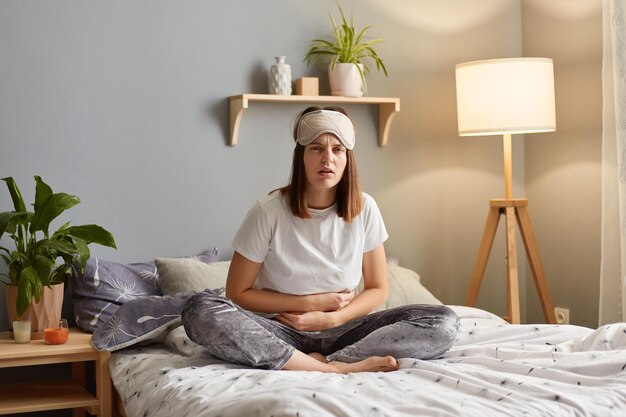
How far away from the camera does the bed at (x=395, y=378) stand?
6.82 feet

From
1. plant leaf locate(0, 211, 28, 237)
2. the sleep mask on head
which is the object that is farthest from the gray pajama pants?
plant leaf locate(0, 211, 28, 237)

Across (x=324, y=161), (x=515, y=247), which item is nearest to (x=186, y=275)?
(x=324, y=161)

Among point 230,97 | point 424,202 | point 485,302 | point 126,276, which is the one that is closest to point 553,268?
point 485,302

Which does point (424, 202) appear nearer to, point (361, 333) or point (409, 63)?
point (409, 63)

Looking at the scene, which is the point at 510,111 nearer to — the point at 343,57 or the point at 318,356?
the point at 343,57

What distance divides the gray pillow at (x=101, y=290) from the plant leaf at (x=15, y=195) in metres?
0.32

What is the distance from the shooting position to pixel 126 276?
11.1 feet

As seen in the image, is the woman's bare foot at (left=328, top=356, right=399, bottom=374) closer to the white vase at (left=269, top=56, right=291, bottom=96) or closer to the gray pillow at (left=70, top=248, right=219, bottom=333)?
the gray pillow at (left=70, top=248, right=219, bottom=333)

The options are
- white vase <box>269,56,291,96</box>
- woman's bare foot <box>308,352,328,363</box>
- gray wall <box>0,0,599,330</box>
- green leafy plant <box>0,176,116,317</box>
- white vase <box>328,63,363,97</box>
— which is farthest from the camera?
white vase <box>328,63,363,97</box>

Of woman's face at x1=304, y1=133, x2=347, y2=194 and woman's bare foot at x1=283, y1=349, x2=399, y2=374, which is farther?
woman's face at x1=304, y1=133, x2=347, y2=194

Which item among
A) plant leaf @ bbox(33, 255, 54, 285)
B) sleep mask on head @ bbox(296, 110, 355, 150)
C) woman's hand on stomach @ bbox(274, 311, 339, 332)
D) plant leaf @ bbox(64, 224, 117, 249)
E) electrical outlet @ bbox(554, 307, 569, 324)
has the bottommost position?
electrical outlet @ bbox(554, 307, 569, 324)

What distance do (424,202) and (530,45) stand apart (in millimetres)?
921

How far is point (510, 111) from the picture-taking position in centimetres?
383

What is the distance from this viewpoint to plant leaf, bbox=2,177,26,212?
320cm
